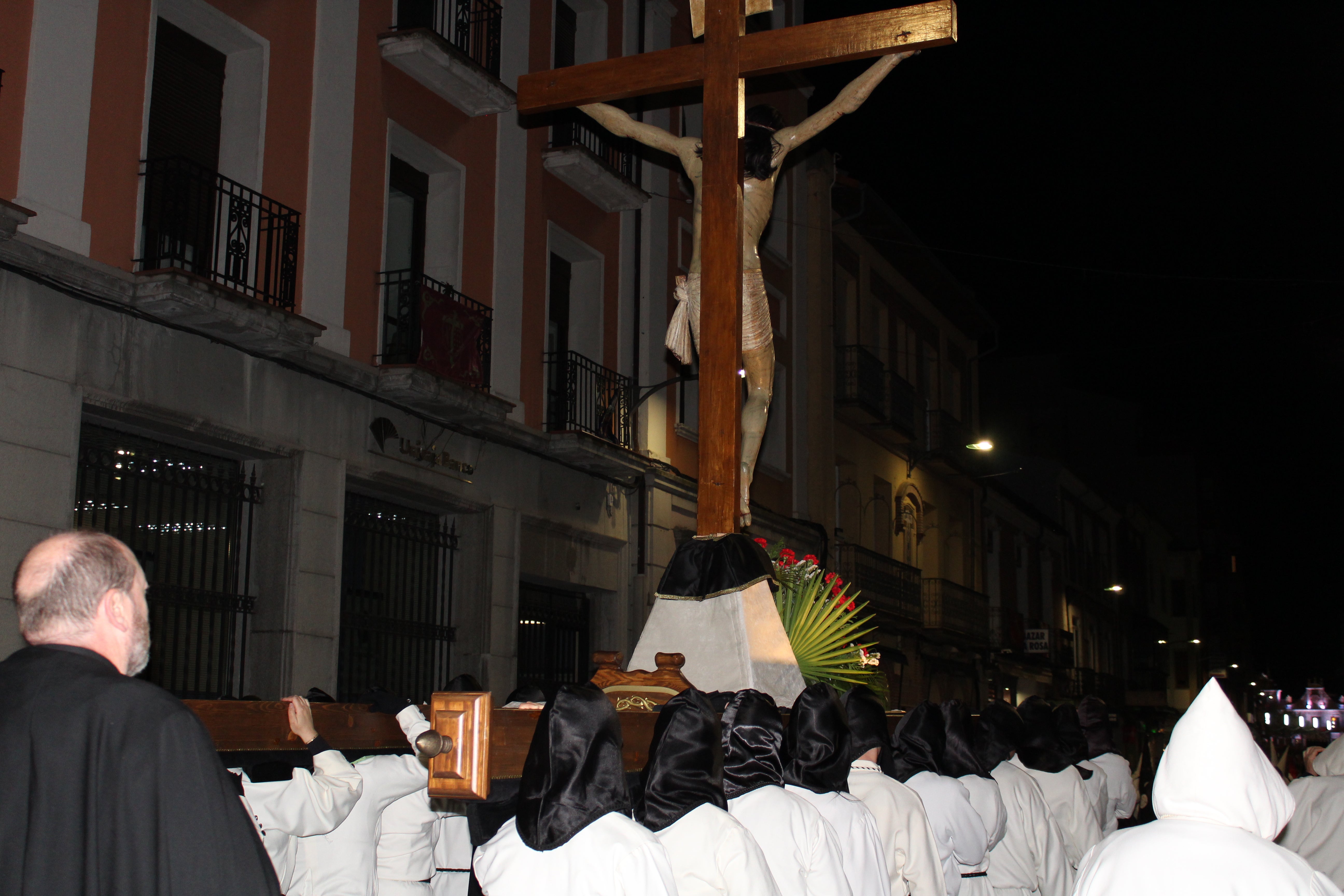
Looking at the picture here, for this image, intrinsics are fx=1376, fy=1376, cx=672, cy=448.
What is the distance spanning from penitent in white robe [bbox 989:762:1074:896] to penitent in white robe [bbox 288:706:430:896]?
4.16m

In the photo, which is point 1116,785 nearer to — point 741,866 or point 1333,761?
point 1333,761

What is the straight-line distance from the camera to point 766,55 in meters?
6.91

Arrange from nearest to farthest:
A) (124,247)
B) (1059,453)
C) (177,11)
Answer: (124,247), (177,11), (1059,453)

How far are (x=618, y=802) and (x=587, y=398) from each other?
475 inches

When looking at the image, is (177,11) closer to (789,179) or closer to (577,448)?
(577,448)

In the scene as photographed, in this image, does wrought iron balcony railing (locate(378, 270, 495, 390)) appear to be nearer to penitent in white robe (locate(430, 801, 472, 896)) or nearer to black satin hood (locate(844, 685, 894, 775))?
penitent in white robe (locate(430, 801, 472, 896))

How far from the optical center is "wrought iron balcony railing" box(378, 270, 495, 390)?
12.8m

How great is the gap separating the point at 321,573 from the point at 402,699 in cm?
640

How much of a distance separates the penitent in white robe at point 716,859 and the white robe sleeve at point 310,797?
1.15 meters

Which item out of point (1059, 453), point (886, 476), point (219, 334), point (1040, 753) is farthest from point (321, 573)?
point (1059, 453)

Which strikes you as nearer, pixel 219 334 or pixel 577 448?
pixel 219 334

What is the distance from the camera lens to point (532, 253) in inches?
605

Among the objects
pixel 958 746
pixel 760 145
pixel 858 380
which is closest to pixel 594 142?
pixel 858 380

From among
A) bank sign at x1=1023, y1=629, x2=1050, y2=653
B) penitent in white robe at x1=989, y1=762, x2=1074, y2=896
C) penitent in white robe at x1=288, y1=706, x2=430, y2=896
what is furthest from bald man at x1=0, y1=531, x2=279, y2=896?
bank sign at x1=1023, y1=629, x2=1050, y2=653
